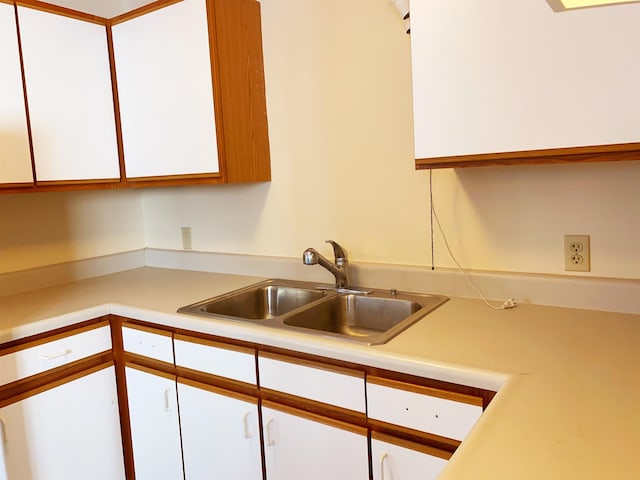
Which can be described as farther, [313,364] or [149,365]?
[149,365]

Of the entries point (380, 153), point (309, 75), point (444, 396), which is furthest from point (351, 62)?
point (444, 396)

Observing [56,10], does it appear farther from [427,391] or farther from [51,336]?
[427,391]

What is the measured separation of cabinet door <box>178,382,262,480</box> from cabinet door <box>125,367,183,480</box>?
0.16 ft

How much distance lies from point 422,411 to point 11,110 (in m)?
1.82

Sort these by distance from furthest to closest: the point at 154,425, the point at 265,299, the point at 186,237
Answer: the point at 186,237 → the point at 265,299 → the point at 154,425

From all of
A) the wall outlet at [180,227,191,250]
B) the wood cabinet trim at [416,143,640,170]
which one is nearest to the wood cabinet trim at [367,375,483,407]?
the wood cabinet trim at [416,143,640,170]

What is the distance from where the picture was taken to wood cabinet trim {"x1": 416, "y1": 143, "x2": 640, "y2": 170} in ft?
4.09

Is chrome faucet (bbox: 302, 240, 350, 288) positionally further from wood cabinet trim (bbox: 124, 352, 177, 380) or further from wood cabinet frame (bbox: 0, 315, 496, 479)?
wood cabinet trim (bbox: 124, 352, 177, 380)

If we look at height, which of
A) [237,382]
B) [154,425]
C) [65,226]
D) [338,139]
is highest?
[338,139]

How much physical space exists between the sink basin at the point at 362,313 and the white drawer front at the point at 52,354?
0.82 m

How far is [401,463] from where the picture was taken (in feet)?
4.39

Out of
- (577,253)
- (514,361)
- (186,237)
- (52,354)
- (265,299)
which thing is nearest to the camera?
(514,361)

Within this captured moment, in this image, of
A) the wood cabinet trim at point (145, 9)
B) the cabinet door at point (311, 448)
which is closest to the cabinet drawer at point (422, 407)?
the cabinet door at point (311, 448)

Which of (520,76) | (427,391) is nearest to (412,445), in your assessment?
(427,391)
